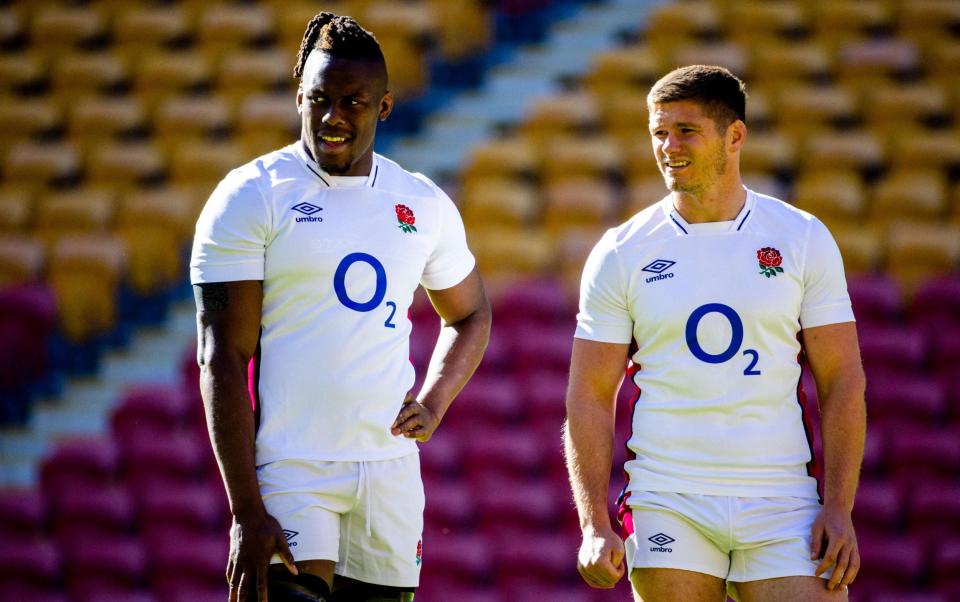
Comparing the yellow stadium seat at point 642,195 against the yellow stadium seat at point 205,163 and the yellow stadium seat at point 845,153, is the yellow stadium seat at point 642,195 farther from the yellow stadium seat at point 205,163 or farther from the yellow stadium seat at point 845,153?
the yellow stadium seat at point 205,163

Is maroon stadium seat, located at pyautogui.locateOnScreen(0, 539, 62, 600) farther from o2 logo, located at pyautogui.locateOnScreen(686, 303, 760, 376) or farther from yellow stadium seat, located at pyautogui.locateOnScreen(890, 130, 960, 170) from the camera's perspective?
yellow stadium seat, located at pyautogui.locateOnScreen(890, 130, 960, 170)

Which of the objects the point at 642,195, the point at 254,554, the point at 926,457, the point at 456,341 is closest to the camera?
the point at 254,554

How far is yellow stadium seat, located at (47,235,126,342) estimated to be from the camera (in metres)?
6.78

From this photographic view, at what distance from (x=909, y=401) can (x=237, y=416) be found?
4.20 m

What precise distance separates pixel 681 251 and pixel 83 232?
5.07 metres

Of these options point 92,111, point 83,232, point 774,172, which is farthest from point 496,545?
point 92,111

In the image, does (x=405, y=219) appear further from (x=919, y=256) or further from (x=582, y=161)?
(x=582, y=161)

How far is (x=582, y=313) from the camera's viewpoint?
114 inches

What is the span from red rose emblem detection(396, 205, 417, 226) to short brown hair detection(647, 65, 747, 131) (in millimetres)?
619

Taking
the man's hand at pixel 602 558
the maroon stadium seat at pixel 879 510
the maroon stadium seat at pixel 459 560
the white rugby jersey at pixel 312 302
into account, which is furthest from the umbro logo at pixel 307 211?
the maroon stadium seat at pixel 879 510

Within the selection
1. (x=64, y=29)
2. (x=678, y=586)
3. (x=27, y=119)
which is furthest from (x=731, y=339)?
(x=64, y=29)

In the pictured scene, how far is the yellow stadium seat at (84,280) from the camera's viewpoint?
678 cm

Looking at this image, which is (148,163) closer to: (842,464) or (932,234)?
(932,234)

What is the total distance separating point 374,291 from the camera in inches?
105
